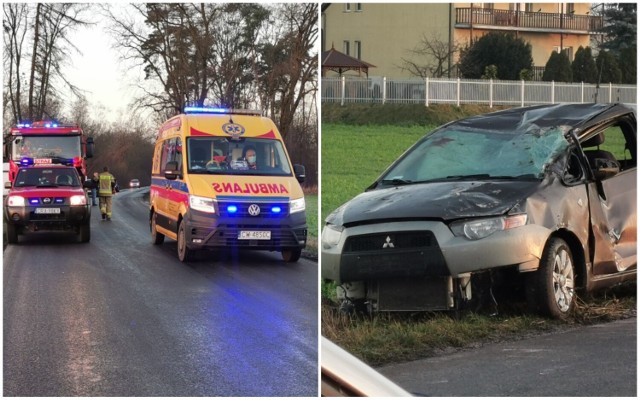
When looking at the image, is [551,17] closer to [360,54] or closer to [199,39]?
[360,54]

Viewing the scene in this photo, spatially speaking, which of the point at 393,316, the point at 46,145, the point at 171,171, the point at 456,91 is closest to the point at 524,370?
the point at 393,316

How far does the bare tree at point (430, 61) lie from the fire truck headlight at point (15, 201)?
5.31ft

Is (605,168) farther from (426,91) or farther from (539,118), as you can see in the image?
(426,91)

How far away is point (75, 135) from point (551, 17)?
1.86m

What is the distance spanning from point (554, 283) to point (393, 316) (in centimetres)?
58

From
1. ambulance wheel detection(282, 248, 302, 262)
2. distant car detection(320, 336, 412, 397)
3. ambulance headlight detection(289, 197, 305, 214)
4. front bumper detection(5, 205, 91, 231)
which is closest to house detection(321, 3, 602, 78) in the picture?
ambulance headlight detection(289, 197, 305, 214)

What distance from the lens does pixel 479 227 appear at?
2.86 m

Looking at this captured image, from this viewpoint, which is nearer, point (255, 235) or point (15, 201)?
point (15, 201)

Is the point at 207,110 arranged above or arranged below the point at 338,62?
below

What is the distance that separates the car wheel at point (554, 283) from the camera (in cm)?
296

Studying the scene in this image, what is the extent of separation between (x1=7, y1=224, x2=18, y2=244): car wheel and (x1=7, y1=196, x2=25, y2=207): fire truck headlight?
0.09 metres

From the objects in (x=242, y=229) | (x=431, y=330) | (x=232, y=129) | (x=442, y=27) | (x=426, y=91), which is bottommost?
(x=431, y=330)

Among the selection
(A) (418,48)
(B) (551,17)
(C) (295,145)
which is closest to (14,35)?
(C) (295,145)

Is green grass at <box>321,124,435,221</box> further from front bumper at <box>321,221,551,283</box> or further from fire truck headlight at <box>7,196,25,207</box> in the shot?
fire truck headlight at <box>7,196,25,207</box>
